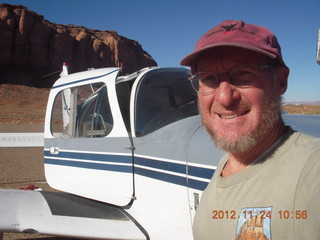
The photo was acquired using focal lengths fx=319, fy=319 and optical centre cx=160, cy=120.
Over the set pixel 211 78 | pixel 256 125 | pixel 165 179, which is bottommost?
pixel 165 179

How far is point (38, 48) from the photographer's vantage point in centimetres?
6944

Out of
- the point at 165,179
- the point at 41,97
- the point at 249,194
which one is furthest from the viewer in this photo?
the point at 41,97

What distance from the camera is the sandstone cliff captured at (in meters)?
64.3

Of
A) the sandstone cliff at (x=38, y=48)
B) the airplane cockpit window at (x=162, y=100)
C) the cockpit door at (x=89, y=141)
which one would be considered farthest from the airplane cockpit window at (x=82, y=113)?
the sandstone cliff at (x=38, y=48)

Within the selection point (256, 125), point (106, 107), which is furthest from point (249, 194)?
point (106, 107)

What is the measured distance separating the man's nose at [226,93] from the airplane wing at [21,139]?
5745mm

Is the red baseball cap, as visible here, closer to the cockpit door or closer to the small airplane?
the small airplane

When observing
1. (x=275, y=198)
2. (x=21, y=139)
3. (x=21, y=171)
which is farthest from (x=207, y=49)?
(x=21, y=171)

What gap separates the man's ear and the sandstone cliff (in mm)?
63562

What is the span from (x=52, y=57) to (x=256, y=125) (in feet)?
253

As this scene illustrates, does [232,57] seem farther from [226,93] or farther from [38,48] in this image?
[38,48]

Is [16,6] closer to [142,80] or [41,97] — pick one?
[41,97]

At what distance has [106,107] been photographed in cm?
414

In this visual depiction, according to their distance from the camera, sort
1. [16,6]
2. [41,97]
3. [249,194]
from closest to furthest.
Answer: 1. [249,194]
2. [41,97]
3. [16,6]
